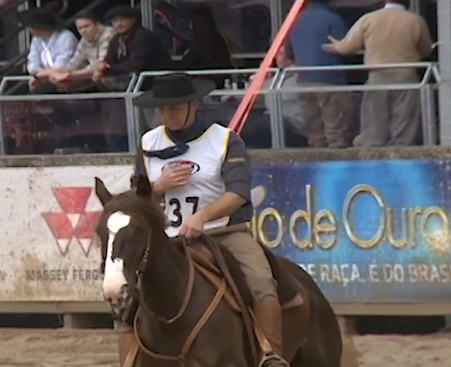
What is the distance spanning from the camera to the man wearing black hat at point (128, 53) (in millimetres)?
12953

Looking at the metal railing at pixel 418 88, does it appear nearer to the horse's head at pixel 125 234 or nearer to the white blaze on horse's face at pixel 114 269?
the horse's head at pixel 125 234

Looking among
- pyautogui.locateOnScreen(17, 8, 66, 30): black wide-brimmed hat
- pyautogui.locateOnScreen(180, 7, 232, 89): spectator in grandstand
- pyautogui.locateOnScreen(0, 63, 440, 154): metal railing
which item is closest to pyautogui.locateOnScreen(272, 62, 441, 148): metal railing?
pyautogui.locateOnScreen(0, 63, 440, 154): metal railing

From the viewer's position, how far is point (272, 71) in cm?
1222

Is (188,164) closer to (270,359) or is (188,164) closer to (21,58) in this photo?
(270,359)

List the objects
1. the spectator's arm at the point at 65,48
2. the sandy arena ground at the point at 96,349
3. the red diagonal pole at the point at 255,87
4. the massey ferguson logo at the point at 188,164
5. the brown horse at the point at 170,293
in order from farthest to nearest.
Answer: the spectator's arm at the point at 65,48, the red diagonal pole at the point at 255,87, the sandy arena ground at the point at 96,349, the massey ferguson logo at the point at 188,164, the brown horse at the point at 170,293

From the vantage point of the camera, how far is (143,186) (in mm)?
7062

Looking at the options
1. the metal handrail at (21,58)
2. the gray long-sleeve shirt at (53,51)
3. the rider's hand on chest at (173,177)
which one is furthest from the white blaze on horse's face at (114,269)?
the metal handrail at (21,58)

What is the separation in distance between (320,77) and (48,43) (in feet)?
9.88

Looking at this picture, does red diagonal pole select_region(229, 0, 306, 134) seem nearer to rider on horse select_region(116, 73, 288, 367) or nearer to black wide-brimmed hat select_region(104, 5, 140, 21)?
black wide-brimmed hat select_region(104, 5, 140, 21)

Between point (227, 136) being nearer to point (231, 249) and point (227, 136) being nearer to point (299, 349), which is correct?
point (231, 249)

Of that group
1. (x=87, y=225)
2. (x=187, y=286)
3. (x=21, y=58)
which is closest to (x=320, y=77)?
(x=87, y=225)

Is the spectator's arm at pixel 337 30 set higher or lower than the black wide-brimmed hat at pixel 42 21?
lower

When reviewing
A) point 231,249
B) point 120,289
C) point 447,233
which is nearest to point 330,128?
point 447,233

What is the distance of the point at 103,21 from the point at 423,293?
14.9 ft
